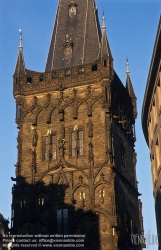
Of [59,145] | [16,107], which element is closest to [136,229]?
[59,145]

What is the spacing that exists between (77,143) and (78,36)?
10.0 m

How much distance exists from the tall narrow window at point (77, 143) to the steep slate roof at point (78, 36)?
251 inches

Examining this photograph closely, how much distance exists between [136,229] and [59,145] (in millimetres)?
8286

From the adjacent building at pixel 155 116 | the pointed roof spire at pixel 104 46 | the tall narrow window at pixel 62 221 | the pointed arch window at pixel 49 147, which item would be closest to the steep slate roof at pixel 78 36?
the pointed roof spire at pixel 104 46

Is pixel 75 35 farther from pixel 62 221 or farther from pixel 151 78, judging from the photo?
pixel 62 221

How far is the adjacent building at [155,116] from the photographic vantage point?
111 ft

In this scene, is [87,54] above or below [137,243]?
above

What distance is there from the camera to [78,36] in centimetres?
4706

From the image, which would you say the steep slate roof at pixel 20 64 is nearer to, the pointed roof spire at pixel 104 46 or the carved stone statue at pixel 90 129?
the pointed roof spire at pixel 104 46

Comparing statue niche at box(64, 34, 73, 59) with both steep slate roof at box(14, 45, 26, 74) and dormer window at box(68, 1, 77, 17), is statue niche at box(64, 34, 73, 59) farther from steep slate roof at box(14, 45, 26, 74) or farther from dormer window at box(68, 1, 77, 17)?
steep slate roof at box(14, 45, 26, 74)

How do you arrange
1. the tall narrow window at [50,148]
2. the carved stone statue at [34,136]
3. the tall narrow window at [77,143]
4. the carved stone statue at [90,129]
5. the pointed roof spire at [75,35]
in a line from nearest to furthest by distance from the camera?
the carved stone statue at [90,129] < the tall narrow window at [77,143] < the tall narrow window at [50,148] < the carved stone statue at [34,136] < the pointed roof spire at [75,35]

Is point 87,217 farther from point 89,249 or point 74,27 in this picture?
point 74,27

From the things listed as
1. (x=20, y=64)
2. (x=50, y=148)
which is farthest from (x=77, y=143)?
(x=20, y=64)

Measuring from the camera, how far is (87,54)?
45.9 meters
